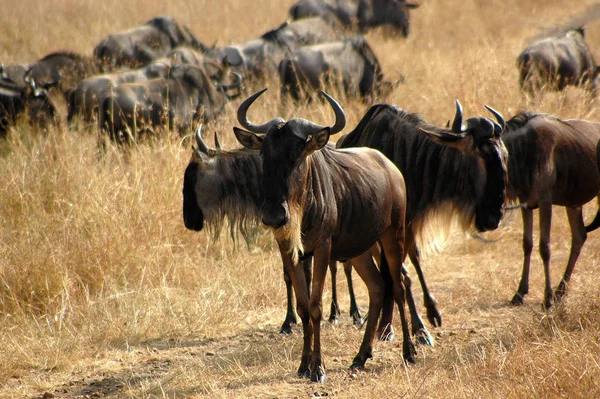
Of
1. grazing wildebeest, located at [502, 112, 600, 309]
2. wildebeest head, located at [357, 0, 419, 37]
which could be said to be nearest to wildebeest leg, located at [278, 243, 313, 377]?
grazing wildebeest, located at [502, 112, 600, 309]

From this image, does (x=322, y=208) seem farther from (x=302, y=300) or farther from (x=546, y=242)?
(x=546, y=242)

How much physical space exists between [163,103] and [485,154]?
452 cm

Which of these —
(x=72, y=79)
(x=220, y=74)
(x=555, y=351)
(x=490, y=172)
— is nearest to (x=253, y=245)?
(x=490, y=172)

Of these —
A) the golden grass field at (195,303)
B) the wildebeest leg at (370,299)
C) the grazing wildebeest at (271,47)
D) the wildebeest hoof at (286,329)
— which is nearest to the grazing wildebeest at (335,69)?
the grazing wildebeest at (271,47)

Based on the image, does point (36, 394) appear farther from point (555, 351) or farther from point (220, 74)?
point (220, 74)

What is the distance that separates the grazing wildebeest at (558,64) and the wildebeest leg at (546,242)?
4518 mm

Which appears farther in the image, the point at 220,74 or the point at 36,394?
the point at 220,74

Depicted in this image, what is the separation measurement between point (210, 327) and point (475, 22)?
14665 mm

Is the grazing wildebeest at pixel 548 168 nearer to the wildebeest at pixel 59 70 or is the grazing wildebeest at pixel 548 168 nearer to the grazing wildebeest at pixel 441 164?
the grazing wildebeest at pixel 441 164

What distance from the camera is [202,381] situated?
4.14 m

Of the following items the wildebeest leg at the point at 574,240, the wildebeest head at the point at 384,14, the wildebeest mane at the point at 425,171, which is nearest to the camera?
the wildebeest mane at the point at 425,171

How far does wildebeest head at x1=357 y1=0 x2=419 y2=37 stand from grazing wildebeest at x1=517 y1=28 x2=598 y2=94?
653 cm

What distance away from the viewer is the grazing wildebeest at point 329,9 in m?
18.5

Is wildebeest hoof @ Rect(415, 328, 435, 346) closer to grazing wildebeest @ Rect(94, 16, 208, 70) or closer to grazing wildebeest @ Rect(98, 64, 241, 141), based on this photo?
grazing wildebeest @ Rect(98, 64, 241, 141)
